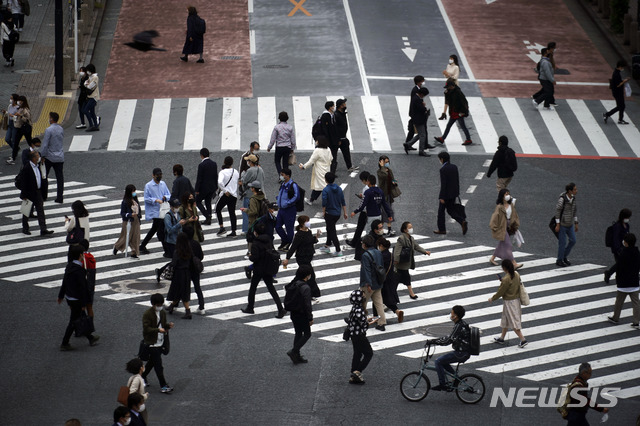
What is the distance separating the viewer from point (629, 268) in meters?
18.1

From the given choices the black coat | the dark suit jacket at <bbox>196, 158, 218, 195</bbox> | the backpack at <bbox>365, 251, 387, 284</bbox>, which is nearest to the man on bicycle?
the backpack at <bbox>365, 251, 387, 284</bbox>

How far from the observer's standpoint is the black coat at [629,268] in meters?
18.1

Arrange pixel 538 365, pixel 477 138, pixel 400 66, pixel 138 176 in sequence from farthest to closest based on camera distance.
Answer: pixel 400 66, pixel 477 138, pixel 138 176, pixel 538 365

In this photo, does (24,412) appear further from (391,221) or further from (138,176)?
(138,176)

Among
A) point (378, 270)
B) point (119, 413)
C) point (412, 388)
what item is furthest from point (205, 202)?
point (119, 413)

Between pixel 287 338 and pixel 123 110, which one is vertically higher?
pixel 287 338

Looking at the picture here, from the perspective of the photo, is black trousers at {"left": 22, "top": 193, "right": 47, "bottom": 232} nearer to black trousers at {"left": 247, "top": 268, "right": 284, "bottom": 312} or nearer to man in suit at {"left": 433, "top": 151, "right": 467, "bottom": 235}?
black trousers at {"left": 247, "top": 268, "right": 284, "bottom": 312}

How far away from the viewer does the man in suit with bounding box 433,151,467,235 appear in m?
22.1

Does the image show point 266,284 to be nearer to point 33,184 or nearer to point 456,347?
point 456,347

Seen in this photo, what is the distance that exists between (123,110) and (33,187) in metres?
9.39

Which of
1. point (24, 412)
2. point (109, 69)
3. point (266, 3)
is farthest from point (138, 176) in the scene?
point (266, 3)

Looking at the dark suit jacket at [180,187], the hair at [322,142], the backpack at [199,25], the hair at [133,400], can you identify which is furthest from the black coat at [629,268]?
the backpack at [199,25]

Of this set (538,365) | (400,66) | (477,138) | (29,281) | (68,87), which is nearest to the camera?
(538,365)

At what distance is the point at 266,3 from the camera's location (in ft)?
134
